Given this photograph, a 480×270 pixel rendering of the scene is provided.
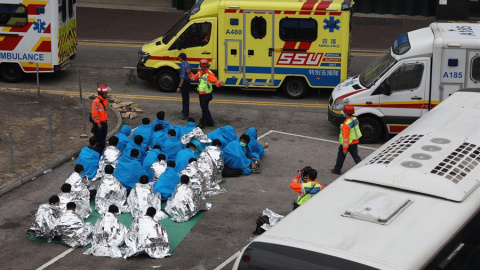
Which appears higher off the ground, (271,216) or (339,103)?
(339,103)

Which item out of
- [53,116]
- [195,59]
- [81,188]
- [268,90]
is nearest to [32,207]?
[81,188]

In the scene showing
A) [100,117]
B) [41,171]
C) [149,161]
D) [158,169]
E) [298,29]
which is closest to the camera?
[158,169]

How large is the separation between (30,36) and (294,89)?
26.1 feet

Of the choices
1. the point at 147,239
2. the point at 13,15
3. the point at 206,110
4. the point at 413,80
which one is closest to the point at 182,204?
the point at 147,239

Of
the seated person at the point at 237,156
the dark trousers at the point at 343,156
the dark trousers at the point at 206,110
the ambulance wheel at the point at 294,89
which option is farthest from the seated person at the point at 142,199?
the ambulance wheel at the point at 294,89

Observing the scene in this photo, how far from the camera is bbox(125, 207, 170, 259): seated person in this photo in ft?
41.1

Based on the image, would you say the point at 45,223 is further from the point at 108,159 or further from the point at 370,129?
the point at 370,129

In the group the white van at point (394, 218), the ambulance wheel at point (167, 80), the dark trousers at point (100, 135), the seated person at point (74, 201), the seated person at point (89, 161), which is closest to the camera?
the white van at point (394, 218)

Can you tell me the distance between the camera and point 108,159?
53.6 ft

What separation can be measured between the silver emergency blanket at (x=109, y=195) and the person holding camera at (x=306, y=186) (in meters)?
3.58

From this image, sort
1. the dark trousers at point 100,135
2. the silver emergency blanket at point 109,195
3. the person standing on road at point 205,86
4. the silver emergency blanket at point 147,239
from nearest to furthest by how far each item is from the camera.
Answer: the silver emergency blanket at point 147,239, the silver emergency blanket at point 109,195, the dark trousers at point 100,135, the person standing on road at point 205,86

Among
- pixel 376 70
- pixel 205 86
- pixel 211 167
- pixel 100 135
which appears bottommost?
pixel 211 167

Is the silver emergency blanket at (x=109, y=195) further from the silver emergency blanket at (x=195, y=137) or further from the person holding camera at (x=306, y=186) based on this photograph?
the person holding camera at (x=306, y=186)

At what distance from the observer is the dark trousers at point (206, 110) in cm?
1989
